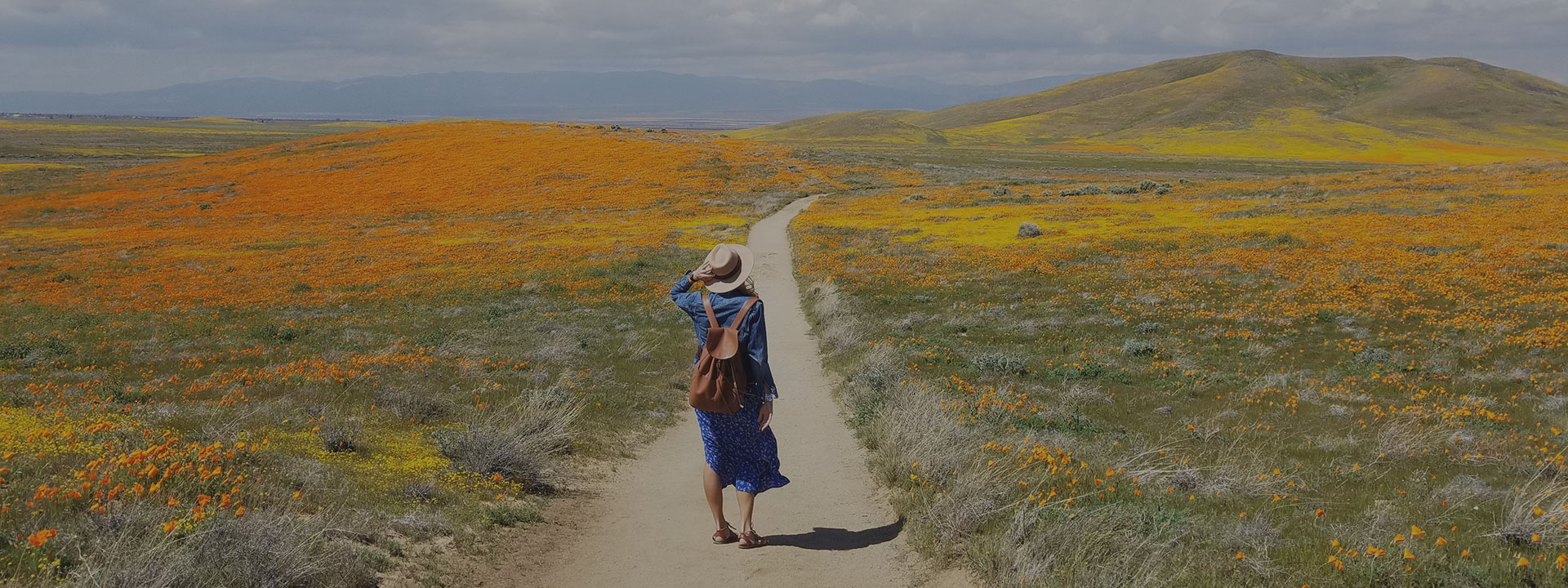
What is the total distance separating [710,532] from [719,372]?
2.12m

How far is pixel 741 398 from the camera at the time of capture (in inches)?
265

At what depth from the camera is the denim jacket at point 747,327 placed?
6520mm

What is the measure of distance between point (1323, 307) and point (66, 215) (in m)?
74.1

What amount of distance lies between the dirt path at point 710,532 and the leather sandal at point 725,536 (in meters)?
0.09

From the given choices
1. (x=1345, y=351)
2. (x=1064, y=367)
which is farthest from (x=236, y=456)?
(x=1345, y=351)

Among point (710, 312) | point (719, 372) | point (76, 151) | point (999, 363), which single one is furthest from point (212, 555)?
point (76, 151)

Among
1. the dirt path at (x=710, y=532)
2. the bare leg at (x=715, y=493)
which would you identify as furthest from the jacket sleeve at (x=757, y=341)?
the dirt path at (x=710, y=532)

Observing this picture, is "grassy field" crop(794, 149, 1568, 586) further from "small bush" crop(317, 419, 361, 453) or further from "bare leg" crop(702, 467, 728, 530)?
"small bush" crop(317, 419, 361, 453)

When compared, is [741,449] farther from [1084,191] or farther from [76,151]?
[76,151]

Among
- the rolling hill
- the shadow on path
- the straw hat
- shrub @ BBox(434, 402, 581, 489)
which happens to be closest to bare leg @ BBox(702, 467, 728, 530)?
the shadow on path

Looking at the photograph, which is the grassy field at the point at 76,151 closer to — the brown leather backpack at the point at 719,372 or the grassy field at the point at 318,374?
the grassy field at the point at 318,374

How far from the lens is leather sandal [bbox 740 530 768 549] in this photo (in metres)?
7.14

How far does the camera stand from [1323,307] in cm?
1847

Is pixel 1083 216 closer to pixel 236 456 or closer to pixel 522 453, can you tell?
pixel 522 453
